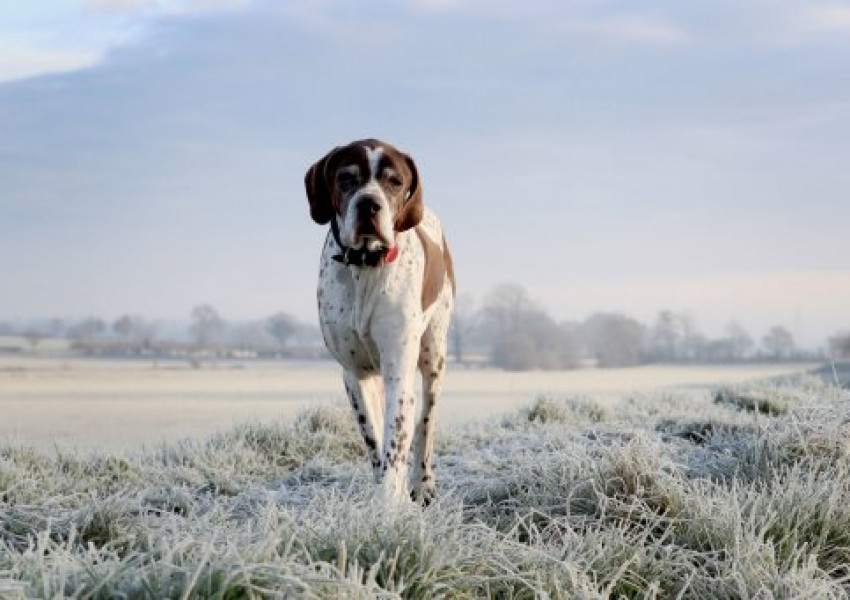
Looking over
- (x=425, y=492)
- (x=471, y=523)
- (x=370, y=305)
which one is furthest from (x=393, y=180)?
(x=425, y=492)

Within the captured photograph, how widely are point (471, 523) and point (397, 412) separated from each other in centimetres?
90

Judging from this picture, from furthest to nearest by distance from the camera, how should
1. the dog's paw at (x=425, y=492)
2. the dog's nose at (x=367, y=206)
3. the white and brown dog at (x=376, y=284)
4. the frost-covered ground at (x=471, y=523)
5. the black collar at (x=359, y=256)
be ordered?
the dog's paw at (x=425, y=492) < the black collar at (x=359, y=256) < the white and brown dog at (x=376, y=284) < the dog's nose at (x=367, y=206) < the frost-covered ground at (x=471, y=523)

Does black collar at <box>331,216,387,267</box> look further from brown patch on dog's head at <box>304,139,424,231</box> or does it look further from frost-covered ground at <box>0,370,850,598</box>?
frost-covered ground at <box>0,370,850,598</box>

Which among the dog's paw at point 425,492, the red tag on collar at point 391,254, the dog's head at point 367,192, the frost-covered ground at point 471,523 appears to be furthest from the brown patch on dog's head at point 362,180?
the dog's paw at point 425,492

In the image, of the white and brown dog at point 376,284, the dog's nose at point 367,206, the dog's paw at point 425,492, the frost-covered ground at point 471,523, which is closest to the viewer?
the frost-covered ground at point 471,523

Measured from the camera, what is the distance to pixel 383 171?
17.4ft

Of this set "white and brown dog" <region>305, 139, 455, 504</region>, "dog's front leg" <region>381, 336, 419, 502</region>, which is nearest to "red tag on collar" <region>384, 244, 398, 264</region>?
"white and brown dog" <region>305, 139, 455, 504</region>

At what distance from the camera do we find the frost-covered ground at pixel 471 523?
320cm

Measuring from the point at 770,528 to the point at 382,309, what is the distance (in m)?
2.17

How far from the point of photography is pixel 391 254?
5477mm

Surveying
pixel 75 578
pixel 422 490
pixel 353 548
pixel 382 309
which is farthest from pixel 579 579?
pixel 422 490

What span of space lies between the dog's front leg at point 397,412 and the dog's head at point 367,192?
62 cm

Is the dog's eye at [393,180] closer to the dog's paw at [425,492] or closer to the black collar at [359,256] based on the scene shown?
the black collar at [359,256]

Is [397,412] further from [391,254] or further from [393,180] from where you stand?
[393,180]
